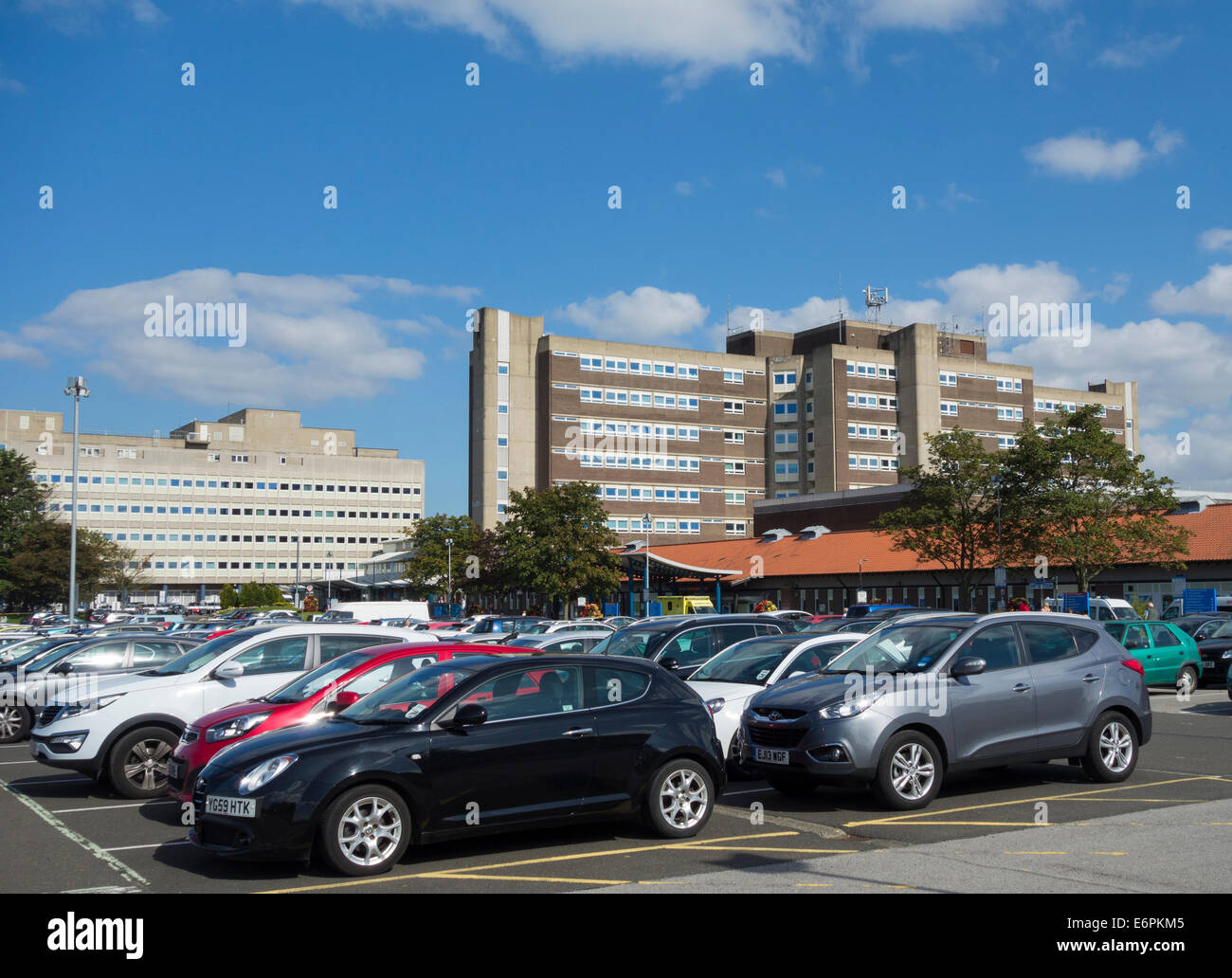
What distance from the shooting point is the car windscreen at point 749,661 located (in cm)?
1289

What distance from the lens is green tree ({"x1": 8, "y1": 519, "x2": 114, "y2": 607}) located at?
241 ft

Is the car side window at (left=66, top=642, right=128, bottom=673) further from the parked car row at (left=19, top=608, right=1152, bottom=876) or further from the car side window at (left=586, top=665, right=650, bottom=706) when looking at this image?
the car side window at (left=586, top=665, right=650, bottom=706)

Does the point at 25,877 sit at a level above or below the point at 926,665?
below

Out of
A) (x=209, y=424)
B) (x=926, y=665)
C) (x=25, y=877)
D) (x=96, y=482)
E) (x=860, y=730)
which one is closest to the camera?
(x=25, y=877)

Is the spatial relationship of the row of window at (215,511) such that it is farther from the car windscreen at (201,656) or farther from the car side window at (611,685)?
the car side window at (611,685)

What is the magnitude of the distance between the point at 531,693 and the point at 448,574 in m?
65.1

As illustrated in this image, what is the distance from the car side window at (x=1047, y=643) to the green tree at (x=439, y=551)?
65.2 metres

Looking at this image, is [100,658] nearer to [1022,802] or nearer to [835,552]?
[1022,802]

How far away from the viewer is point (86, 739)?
11438mm

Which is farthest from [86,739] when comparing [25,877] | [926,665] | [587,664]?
[926,665]

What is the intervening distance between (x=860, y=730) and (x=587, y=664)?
2660 millimetres

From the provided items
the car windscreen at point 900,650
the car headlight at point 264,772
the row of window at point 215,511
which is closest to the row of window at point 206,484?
the row of window at point 215,511
